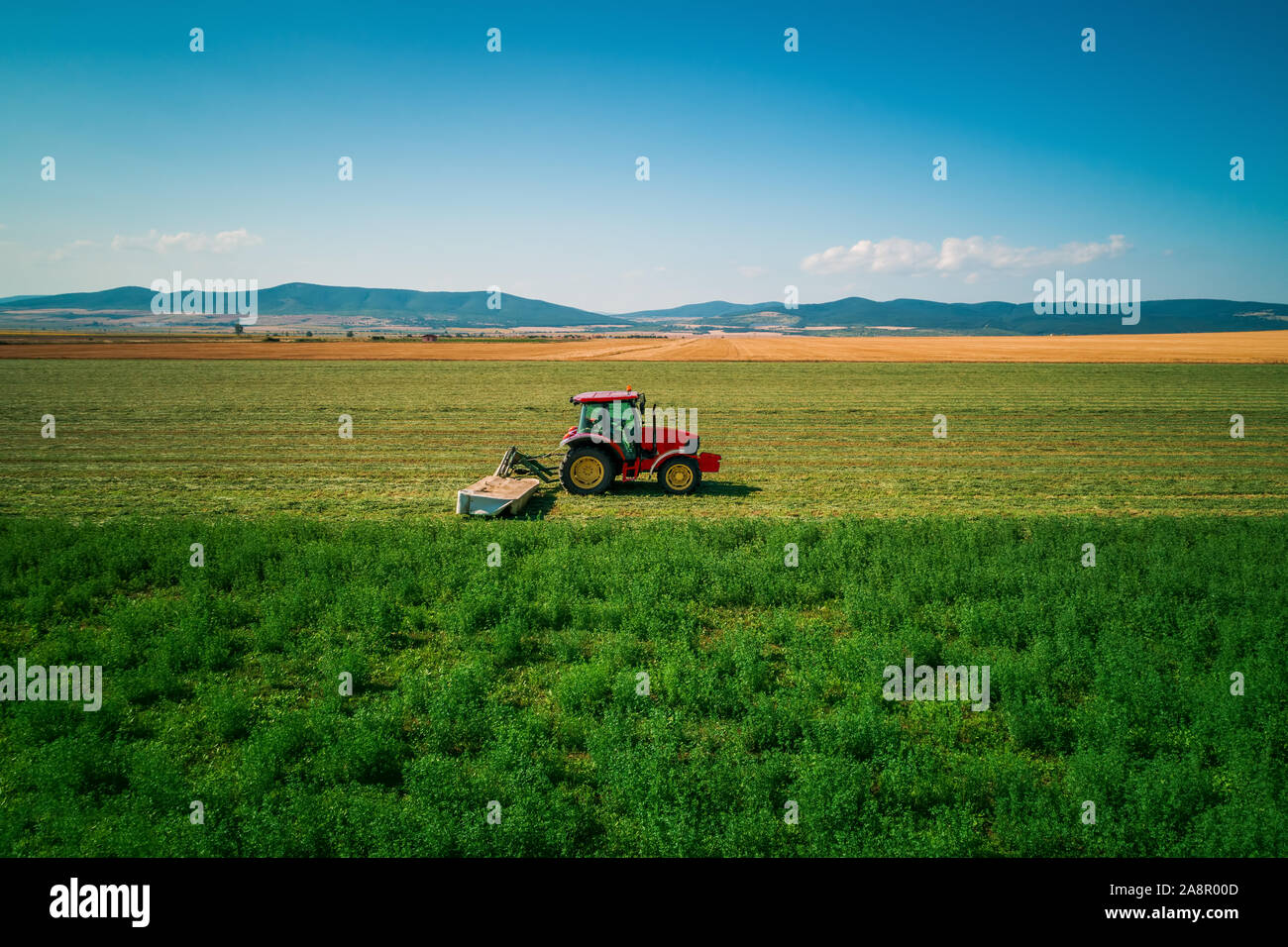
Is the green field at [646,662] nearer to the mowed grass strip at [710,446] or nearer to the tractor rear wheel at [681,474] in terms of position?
the mowed grass strip at [710,446]

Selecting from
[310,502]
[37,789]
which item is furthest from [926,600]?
[310,502]

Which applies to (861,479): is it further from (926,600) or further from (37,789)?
(37,789)

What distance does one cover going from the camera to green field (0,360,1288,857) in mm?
4848

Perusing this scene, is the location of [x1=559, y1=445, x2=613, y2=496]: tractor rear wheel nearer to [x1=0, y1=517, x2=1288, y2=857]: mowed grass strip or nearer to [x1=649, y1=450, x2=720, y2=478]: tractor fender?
[x1=649, y1=450, x2=720, y2=478]: tractor fender

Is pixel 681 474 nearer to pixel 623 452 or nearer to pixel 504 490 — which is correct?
pixel 623 452

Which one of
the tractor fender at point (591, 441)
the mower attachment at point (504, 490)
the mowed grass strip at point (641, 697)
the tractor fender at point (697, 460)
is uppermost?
the tractor fender at point (591, 441)

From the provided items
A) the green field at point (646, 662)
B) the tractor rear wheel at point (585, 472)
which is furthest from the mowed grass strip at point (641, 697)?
the tractor rear wheel at point (585, 472)

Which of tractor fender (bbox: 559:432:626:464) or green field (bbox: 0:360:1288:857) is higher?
tractor fender (bbox: 559:432:626:464)

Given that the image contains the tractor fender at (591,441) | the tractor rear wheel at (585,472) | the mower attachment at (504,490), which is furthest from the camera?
the tractor rear wheel at (585,472)

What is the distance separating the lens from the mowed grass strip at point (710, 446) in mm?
14922

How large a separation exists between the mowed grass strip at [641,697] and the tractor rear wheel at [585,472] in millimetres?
3925

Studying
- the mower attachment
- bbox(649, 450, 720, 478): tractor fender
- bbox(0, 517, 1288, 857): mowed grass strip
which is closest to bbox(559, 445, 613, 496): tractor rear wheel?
the mower attachment

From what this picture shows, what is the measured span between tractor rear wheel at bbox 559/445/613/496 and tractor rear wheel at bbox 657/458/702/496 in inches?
51.0

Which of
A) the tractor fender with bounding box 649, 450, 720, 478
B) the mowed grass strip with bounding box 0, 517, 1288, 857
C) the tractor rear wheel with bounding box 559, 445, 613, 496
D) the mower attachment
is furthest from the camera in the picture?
the tractor fender with bounding box 649, 450, 720, 478
